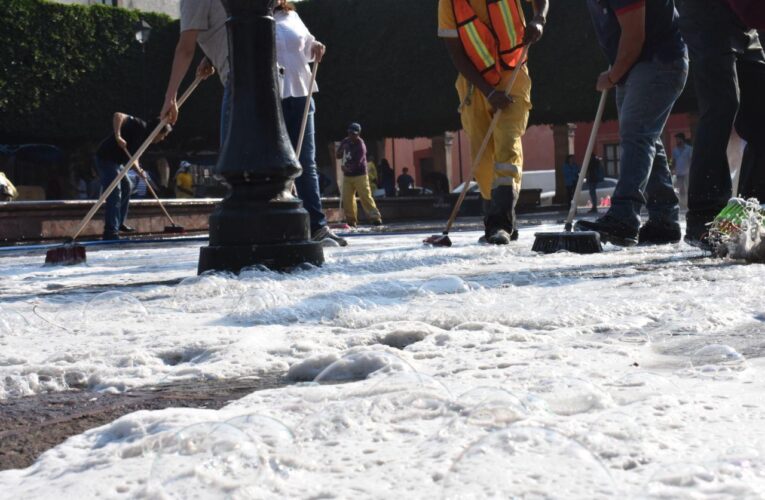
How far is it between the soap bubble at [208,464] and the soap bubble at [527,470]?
26 cm

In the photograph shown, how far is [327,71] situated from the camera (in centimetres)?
3000

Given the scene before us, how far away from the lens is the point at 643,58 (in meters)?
6.07

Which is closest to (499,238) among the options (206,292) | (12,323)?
(206,292)

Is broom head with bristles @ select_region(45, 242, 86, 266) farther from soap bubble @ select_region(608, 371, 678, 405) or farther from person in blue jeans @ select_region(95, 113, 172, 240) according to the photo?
soap bubble @ select_region(608, 371, 678, 405)

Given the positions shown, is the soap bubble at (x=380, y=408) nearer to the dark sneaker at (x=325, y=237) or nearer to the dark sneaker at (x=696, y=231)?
the dark sneaker at (x=696, y=231)

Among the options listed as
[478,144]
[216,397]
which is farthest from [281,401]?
[478,144]

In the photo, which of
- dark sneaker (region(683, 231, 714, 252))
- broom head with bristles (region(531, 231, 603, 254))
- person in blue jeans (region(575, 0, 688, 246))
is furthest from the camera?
person in blue jeans (region(575, 0, 688, 246))

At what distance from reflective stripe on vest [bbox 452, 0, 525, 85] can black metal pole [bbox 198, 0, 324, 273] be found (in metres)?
2.11

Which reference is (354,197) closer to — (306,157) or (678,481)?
(306,157)

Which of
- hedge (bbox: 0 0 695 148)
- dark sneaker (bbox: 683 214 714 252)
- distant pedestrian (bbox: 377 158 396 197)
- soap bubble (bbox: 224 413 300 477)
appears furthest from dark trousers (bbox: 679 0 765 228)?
distant pedestrian (bbox: 377 158 396 197)

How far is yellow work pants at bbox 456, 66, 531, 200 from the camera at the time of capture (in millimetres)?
6691

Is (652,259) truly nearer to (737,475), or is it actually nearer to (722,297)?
(722,297)

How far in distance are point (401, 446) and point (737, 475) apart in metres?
0.46

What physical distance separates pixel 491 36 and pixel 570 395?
5.36 metres
